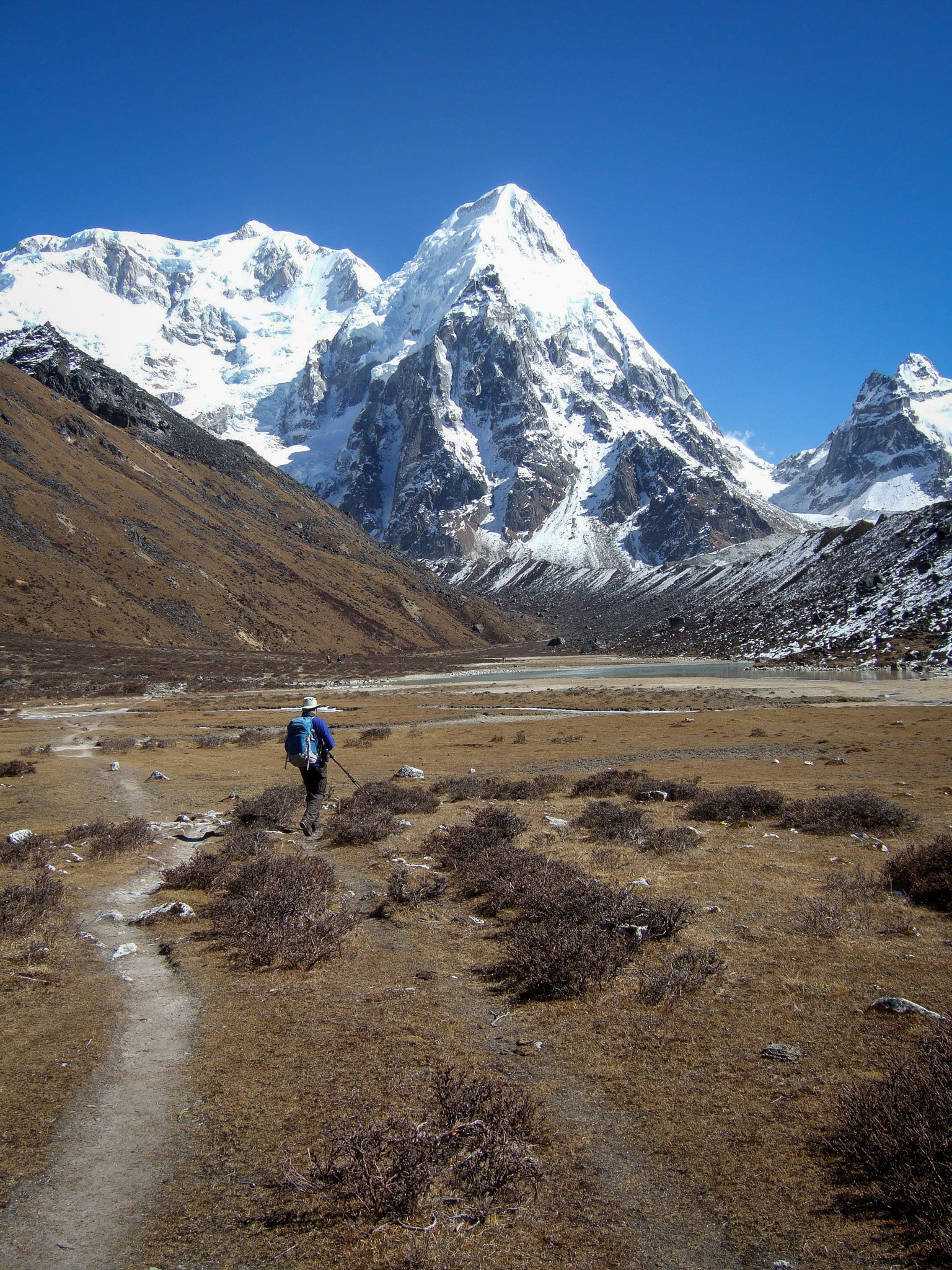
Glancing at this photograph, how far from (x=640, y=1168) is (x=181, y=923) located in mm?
6971

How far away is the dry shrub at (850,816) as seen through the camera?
13039mm

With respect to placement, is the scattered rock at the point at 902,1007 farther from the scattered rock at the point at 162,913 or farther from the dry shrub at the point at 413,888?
the scattered rock at the point at 162,913

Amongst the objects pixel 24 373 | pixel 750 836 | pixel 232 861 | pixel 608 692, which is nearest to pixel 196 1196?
pixel 232 861

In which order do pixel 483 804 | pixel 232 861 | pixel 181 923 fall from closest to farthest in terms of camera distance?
pixel 181 923 < pixel 232 861 < pixel 483 804

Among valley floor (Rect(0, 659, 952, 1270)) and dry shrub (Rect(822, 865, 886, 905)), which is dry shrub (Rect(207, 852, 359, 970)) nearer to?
valley floor (Rect(0, 659, 952, 1270))

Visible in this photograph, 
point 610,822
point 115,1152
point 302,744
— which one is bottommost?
point 610,822

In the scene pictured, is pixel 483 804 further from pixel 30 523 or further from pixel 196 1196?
pixel 30 523

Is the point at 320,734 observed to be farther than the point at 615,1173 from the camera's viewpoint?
Yes

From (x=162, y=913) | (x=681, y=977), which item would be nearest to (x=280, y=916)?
(x=162, y=913)

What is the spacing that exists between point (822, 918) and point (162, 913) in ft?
27.5

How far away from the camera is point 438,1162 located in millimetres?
4156

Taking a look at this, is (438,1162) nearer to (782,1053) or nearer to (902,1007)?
(782,1053)

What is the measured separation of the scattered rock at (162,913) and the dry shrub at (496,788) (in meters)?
9.20

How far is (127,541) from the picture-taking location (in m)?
106
